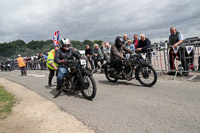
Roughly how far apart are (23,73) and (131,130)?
1346 cm

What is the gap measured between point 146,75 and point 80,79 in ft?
8.03

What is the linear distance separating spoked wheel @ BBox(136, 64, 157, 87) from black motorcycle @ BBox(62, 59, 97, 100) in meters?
2.10

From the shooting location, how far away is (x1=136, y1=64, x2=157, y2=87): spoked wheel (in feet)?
16.9

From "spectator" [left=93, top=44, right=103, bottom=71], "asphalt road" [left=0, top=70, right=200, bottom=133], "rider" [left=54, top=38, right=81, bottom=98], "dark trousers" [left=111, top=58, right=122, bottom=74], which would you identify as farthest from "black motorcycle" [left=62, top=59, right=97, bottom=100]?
"spectator" [left=93, top=44, right=103, bottom=71]

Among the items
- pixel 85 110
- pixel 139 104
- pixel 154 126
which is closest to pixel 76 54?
pixel 85 110

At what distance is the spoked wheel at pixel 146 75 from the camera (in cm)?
516

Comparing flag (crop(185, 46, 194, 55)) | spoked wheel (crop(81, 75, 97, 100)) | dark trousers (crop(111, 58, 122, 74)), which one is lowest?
spoked wheel (crop(81, 75, 97, 100))

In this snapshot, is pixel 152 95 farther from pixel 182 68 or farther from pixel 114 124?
pixel 182 68

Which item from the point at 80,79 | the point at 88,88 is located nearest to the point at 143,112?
the point at 88,88

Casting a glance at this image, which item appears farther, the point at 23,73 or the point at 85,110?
the point at 23,73

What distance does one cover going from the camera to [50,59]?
5836 millimetres

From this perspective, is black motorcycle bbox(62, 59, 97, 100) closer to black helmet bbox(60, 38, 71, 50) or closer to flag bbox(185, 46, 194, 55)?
black helmet bbox(60, 38, 71, 50)

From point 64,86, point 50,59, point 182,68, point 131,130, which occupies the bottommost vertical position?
point 131,130

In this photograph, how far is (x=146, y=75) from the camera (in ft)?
17.6
